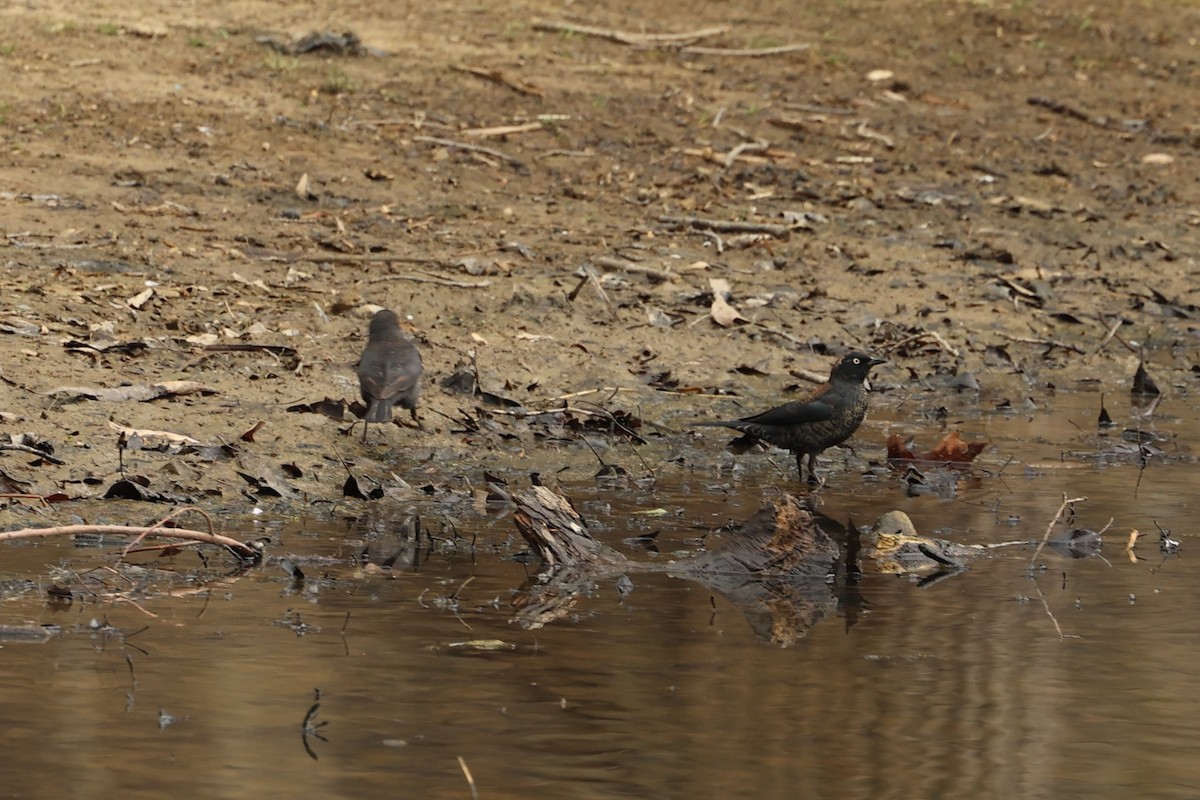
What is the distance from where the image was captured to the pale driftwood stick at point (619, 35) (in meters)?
19.1

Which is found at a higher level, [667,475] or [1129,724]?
[1129,724]

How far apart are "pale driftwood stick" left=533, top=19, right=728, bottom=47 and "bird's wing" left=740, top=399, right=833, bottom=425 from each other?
10.6 m

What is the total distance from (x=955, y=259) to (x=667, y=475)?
612 centimetres

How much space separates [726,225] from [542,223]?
1424 mm

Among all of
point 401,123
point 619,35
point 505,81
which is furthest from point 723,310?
point 619,35

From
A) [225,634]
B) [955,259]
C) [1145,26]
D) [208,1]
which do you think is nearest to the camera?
[225,634]

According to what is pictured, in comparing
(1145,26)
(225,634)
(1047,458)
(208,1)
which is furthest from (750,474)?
(1145,26)

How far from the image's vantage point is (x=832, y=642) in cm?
603

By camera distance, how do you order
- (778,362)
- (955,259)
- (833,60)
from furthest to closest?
(833,60), (955,259), (778,362)

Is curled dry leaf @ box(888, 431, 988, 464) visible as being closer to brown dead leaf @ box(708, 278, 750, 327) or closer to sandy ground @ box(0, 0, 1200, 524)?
sandy ground @ box(0, 0, 1200, 524)

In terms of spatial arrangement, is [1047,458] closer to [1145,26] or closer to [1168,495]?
[1168,495]

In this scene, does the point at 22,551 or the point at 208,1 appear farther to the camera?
the point at 208,1

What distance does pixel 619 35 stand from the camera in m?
19.4

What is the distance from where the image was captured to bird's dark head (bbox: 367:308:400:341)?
9738 millimetres
